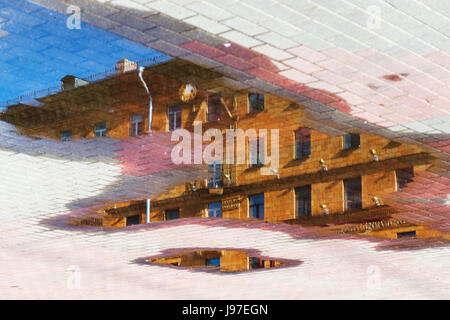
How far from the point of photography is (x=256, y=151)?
72.1 ft

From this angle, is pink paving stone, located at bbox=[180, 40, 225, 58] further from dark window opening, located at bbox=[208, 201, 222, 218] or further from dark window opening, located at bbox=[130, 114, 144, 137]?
dark window opening, located at bbox=[208, 201, 222, 218]

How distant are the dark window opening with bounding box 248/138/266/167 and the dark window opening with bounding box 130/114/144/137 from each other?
14155mm

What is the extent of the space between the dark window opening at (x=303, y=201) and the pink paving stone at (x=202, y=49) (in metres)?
15.4

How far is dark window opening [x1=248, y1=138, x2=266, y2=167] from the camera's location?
2145 cm

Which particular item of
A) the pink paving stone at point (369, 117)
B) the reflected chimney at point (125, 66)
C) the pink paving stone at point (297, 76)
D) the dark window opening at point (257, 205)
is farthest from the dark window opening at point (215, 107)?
Result: the pink paving stone at point (297, 76)

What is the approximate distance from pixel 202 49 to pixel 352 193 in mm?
14808

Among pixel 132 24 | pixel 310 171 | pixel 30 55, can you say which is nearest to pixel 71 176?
pixel 30 55

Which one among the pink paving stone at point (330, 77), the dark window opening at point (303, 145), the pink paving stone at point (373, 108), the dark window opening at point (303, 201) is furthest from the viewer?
the dark window opening at point (303, 145)

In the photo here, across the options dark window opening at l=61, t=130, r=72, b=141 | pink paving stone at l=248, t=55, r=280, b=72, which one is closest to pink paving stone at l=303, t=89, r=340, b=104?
pink paving stone at l=248, t=55, r=280, b=72

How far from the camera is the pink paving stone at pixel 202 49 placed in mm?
4516

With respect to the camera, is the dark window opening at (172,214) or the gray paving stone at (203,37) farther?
the dark window opening at (172,214)

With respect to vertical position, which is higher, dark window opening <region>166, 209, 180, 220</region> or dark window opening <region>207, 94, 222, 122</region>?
dark window opening <region>207, 94, 222, 122</region>

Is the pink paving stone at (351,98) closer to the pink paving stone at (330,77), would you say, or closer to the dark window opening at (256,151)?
the pink paving stone at (330,77)
